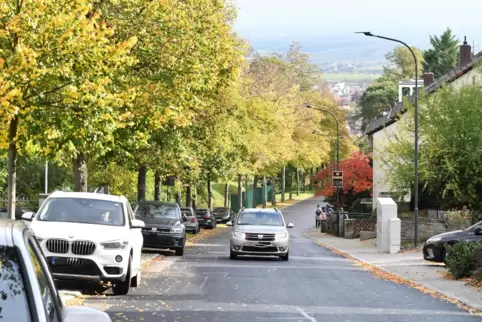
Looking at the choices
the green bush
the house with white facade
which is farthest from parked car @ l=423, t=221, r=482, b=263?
the house with white facade

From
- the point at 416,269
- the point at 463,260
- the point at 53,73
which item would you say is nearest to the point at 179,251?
the point at 416,269

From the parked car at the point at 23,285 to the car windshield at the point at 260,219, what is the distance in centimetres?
2687

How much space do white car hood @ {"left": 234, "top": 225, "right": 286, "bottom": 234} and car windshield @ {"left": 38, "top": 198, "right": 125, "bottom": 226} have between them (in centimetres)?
1184

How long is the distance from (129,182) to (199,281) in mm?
41041

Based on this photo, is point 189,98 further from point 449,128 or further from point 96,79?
point 449,128

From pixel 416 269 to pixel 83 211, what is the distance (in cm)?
1208

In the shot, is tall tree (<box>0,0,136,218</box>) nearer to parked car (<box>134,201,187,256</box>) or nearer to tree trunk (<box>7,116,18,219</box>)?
tree trunk (<box>7,116,18,219</box>)

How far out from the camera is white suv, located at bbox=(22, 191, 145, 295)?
58.2ft

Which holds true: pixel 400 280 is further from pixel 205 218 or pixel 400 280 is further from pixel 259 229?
pixel 205 218

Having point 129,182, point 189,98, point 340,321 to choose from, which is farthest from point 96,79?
point 129,182

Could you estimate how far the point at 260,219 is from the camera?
32.4 metres

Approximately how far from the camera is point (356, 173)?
73.0m

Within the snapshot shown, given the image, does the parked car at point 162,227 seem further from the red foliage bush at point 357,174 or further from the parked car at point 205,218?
the red foliage bush at point 357,174

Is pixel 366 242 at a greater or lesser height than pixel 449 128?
lesser
